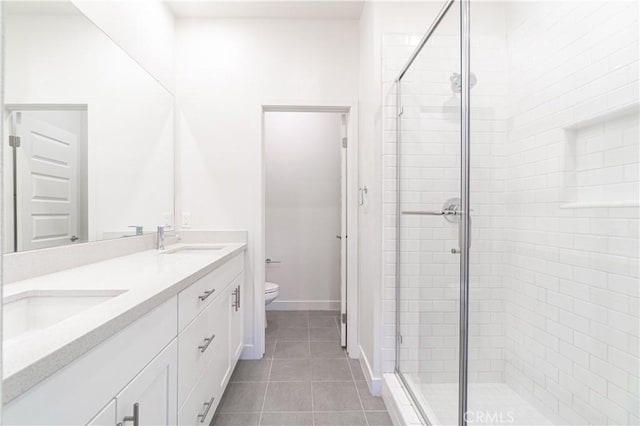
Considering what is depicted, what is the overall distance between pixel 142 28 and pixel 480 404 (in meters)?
2.88

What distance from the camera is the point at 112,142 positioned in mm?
1584

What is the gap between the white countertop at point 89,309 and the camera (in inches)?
19.4

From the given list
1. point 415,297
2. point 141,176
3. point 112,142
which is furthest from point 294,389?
point 112,142

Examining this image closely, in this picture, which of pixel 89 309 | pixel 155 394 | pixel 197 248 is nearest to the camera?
pixel 89 309

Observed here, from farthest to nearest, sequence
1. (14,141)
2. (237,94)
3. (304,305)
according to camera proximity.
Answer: (304,305), (237,94), (14,141)

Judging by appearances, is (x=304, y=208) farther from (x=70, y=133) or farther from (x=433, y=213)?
(x=70, y=133)

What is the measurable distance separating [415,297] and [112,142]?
6.10ft

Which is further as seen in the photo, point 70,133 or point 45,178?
point 70,133

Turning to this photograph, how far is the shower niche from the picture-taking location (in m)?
1.22

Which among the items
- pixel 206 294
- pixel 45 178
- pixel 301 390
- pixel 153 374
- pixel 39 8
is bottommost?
pixel 301 390

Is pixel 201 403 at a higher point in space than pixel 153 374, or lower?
lower

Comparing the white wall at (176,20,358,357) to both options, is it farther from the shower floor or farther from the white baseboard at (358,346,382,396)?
the shower floor

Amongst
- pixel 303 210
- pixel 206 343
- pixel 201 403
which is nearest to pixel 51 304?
pixel 206 343

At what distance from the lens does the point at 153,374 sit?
0.87 m
